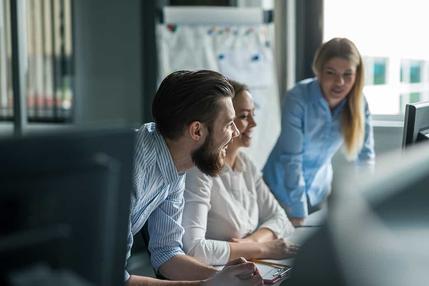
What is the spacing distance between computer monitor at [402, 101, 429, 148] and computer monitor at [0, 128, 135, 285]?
41.6 inches

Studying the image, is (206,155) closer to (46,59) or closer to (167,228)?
(167,228)

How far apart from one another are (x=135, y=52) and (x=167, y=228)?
290 cm

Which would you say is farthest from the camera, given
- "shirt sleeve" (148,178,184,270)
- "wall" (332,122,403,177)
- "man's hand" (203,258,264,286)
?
"wall" (332,122,403,177)

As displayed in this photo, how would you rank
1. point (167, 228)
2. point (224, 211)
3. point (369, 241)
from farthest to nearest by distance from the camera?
point (224, 211)
point (167, 228)
point (369, 241)

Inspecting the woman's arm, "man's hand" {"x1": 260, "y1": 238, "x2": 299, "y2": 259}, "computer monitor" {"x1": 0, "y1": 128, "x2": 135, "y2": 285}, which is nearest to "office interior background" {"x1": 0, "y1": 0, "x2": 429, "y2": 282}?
the woman's arm

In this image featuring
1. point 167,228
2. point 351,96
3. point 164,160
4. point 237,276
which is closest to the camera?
point 237,276

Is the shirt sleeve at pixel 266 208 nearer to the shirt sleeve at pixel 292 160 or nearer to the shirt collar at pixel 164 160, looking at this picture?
the shirt sleeve at pixel 292 160

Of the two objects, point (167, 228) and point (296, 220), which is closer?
point (167, 228)

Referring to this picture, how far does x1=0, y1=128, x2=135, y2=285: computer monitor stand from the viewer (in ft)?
2.67

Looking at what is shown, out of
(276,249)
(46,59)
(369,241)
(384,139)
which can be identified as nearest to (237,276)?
(276,249)

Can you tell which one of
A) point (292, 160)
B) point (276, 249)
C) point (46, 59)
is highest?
point (46, 59)

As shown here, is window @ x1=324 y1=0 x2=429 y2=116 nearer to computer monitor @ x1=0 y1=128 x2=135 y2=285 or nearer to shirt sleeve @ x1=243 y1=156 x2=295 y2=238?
shirt sleeve @ x1=243 y1=156 x2=295 y2=238

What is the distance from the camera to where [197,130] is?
5.88 ft

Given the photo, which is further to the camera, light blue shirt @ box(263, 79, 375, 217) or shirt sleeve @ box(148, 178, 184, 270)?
light blue shirt @ box(263, 79, 375, 217)
